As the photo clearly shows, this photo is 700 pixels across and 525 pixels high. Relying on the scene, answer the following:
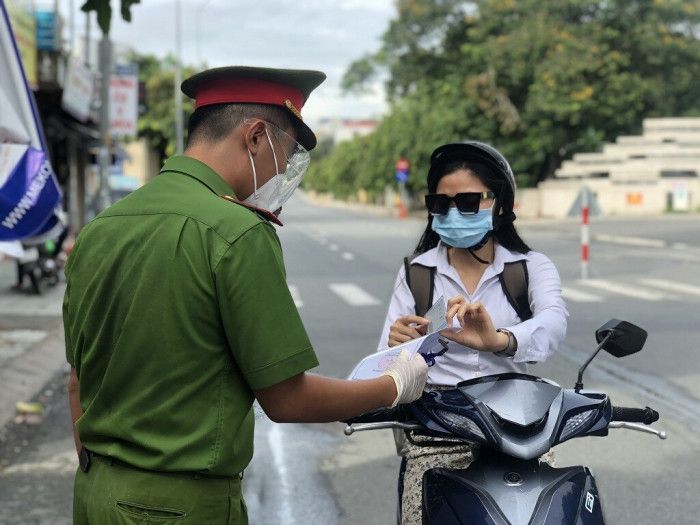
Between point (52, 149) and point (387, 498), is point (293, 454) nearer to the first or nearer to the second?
point (387, 498)

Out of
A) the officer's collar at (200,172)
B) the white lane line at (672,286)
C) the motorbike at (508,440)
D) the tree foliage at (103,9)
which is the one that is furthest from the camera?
the white lane line at (672,286)

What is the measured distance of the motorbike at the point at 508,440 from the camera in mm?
2381

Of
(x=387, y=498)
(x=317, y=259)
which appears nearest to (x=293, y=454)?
(x=387, y=498)

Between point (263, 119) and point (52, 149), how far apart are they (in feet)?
82.5

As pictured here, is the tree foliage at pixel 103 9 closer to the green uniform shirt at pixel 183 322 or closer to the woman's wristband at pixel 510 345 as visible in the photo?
the woman's wristband at pixel 510 345

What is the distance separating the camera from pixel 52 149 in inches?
1024

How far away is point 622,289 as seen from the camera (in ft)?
49.9

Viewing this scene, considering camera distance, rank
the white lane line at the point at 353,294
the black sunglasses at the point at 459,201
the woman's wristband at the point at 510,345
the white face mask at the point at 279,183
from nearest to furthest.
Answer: the white face mask at the point at 279,183, the woman's wristband at the point at 510,345, the black sunglasses at the point at 459,201, the white lane line at the point at 353,294

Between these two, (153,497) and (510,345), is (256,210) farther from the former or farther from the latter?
(510,345)

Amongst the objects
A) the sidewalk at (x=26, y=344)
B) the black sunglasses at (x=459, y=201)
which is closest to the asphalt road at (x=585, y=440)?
the black sunglasses at (x=459, y=201)

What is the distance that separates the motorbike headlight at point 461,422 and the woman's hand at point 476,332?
0.26m

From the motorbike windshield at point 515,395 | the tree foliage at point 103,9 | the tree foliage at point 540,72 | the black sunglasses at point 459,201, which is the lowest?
the motorbike windshield at point 515,395

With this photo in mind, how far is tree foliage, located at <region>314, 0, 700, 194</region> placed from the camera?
44.2 metres

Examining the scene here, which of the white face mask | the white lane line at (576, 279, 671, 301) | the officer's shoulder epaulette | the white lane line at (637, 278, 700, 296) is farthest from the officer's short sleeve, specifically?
the white lane line at (637, 278, 700, 296)
